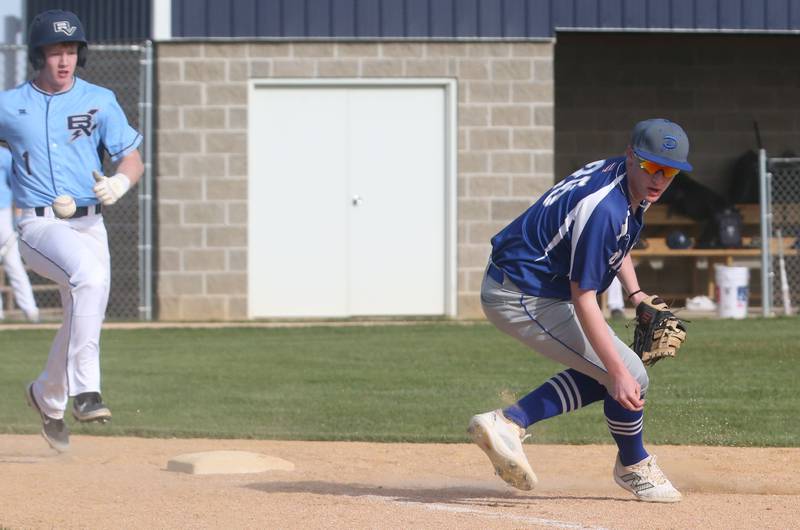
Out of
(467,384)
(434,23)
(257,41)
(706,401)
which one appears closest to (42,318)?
(257,41)

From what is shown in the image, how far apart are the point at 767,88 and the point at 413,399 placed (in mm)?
12295

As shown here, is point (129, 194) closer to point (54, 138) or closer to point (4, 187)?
point (4, 187)

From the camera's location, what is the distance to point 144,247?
53.7 feet

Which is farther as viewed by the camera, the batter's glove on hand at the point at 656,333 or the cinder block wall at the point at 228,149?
the cinder block wall at the point at 228,149

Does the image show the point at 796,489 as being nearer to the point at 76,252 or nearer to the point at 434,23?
the point at 76,252

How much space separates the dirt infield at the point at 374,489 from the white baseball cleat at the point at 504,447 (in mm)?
140

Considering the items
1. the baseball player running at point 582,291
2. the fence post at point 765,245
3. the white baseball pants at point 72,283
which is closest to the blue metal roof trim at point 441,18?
the fence post at point 765,245

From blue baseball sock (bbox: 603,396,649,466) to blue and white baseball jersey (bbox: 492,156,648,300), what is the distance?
493mm

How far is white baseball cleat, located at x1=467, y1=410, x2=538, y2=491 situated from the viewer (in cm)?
575

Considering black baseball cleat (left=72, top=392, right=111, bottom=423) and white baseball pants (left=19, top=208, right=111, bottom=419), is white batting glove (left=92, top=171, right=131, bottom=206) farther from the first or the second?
black baseball cleat (left=72, top=392, right=111, bottom=423)

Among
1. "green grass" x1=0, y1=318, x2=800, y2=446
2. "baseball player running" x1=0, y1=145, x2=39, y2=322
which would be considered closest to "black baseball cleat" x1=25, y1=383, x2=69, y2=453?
"green grass" x1=0, y1=318, x2=800, y2=446

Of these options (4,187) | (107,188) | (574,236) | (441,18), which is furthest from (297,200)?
(574,236)

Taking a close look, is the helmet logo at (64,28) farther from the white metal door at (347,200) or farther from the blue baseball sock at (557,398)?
the white metal door at (347,200)

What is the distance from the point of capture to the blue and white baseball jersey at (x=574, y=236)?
5.55 meters
